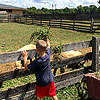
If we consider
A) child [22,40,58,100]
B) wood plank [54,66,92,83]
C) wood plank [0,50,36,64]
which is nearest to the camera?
child [22,40,58,100]

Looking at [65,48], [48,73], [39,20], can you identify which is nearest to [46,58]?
[48,73]

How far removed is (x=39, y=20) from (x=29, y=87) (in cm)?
2191

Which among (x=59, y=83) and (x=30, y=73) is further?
(x=59, y=83)

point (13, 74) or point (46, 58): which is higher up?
point (46, 58)

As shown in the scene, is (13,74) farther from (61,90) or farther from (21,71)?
(61,90)

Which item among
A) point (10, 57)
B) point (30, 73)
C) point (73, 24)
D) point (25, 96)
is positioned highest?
point (73, 24)

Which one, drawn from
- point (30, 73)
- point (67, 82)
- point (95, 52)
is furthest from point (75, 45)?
point (30, 73)

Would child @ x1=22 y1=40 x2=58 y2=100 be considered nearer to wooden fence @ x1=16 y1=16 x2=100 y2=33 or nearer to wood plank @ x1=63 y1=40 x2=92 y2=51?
wood plank @ x1=63 y1=40 x2=92 y2=51

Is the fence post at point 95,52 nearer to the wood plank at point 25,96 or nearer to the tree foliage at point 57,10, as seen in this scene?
the wood plank at point 25,96

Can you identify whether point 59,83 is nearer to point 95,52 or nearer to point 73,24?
point 95,52

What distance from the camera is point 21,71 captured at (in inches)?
119

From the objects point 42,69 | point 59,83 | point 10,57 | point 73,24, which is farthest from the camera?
point 73,24

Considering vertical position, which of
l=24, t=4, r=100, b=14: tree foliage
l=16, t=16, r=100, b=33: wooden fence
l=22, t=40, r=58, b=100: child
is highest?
l=24, t=4, r=100, b=14: tree foliage

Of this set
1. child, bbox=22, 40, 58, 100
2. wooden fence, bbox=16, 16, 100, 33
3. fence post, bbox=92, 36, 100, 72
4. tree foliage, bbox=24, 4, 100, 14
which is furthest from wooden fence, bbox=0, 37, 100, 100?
tree foliage, bbox=24, 4, 100, 14
